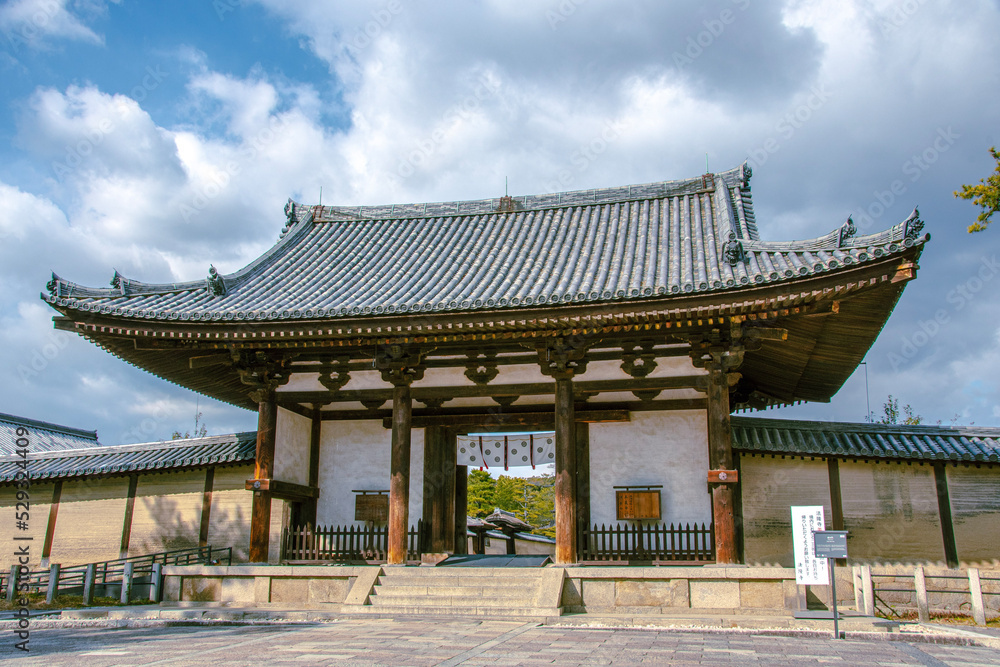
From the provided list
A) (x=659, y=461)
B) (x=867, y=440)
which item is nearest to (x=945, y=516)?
(x=867, y=440)

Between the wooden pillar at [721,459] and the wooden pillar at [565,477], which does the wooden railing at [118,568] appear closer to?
the wooden pillar at [565,477]

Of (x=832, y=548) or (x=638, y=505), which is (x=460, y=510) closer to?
(x=638, y=505)

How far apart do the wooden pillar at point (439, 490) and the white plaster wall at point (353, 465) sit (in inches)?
6.5

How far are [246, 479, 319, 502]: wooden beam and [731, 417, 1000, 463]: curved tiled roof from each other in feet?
28.3

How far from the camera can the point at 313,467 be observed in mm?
16141

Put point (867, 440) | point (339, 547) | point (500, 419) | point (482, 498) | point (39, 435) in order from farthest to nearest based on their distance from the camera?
point (482, 498), point (39, 435), point (500, 419), point (339, 547), point (867, 440)

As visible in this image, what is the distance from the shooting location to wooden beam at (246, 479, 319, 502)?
548 inches

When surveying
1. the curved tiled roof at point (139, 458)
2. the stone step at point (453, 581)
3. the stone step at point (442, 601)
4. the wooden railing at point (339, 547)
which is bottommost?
the stone step at point (442, 601)

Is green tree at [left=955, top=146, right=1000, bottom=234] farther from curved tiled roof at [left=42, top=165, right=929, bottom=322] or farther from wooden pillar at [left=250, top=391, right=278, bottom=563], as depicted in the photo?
wooden pillar at [left=250, top=391, right=278, bottom=563]

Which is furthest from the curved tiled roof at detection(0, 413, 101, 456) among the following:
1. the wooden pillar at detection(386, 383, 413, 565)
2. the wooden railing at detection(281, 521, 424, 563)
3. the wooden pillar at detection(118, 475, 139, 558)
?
the wooden pillar at detection(386, 383, 413, 565)

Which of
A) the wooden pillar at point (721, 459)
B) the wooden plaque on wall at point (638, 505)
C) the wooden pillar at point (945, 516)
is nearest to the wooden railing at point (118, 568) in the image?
the wooden plaque on wall at point (638, 505)

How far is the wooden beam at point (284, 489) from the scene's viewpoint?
13914 mm

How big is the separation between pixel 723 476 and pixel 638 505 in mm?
2708

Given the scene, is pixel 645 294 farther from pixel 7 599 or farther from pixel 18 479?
pixel 18 479
